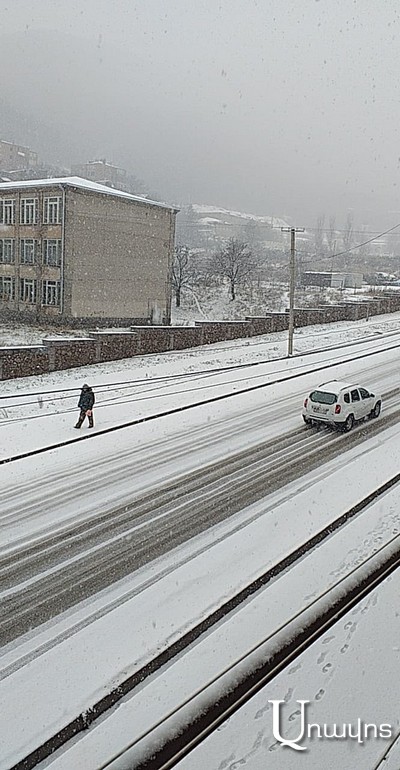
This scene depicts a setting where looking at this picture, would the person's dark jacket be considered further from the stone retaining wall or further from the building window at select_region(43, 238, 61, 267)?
the building window at select_region(43, 238, 61, 267)

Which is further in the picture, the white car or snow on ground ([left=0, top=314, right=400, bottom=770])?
the white car

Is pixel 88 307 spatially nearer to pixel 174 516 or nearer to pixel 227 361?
pixel 227 361

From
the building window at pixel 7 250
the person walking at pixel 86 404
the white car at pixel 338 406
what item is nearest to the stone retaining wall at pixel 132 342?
the person walking at pixel 86 404

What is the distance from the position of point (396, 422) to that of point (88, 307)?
3351 centimetres

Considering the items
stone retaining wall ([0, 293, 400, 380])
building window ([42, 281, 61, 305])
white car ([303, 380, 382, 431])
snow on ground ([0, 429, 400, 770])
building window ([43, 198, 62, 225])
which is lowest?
snow on ground ([0, 429, 400, 770])

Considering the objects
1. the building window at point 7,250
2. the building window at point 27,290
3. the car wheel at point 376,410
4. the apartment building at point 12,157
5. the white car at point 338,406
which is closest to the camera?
the white car at point 338,406

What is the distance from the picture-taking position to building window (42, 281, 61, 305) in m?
50.0

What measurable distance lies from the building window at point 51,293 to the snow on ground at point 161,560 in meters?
20.9

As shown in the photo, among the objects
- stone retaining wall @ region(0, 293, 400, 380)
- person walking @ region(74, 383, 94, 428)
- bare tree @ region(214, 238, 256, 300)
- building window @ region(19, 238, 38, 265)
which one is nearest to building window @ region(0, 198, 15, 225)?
building window @ region(19, 238, 38, 265)

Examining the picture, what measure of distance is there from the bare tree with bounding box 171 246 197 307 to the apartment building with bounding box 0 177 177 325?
9.22 m

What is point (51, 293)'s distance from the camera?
167ft

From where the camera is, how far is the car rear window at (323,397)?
2047 cm

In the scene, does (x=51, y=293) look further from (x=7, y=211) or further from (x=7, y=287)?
(x=7, y=211)

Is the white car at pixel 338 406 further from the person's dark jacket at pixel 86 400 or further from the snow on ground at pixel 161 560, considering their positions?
the person's dark jacket at pixel 86 400
